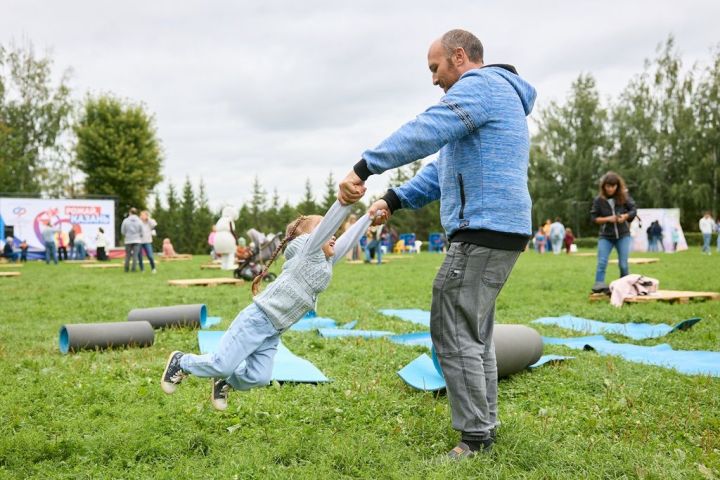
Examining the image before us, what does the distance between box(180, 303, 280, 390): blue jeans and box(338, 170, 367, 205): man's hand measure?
0.91m

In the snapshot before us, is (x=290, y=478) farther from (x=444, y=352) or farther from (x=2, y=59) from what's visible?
(x=2, y=59)

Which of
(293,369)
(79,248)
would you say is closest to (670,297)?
(293,369)

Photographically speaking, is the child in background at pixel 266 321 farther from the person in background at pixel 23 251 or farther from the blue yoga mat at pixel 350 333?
the person in background at pixel 23 251

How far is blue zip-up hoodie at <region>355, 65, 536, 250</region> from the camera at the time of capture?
317cm

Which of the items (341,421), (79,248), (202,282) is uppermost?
(79,248)

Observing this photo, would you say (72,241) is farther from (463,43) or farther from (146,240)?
(463,43)

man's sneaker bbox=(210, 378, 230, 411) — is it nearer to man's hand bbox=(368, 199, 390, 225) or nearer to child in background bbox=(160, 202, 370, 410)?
child in background bbox=(160, 202, 370, 410)

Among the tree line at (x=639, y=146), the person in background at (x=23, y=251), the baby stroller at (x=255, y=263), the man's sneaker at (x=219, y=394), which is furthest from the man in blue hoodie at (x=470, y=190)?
the tree line at (x=639, y=146)

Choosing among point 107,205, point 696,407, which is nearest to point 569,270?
point 696,407

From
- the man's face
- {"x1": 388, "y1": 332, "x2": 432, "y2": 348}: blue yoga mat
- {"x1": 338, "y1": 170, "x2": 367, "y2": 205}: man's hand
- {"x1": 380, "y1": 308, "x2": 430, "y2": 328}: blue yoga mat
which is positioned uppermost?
the man's face

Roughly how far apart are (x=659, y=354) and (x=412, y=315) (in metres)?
3.95

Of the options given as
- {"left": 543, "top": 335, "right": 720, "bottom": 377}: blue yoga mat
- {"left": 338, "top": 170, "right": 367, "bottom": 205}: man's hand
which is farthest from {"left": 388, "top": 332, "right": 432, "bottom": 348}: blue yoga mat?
{"left": 338, "top": 170, "right": 367, "bottom": 205}: man's hand

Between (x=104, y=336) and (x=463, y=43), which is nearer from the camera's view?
(x=463, y=43)

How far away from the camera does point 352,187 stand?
10.6ft
